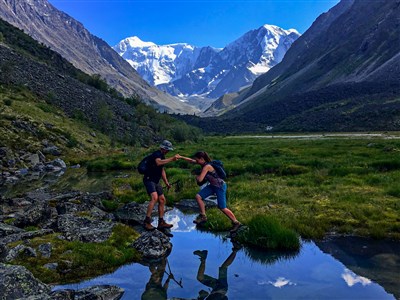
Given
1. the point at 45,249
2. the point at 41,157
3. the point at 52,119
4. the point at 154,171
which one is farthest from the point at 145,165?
the point at 52,119

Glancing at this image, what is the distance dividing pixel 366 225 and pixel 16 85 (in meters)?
62.4

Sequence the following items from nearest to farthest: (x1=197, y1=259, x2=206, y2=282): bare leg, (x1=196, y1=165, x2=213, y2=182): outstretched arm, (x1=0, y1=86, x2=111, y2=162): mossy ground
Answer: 1. (x1=197, y1=259, x2=206, y2=282): bare leg
2. (x1=196, y1=165, x2=213, y2=182): outstretched arm
3. (x1=0, y1=86, x2=111, y2=162): mossy ground

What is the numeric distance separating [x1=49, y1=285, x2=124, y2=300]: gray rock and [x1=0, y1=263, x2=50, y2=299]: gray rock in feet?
1.32

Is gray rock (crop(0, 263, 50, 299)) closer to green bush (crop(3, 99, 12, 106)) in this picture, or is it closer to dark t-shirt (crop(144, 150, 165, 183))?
dark t-shirt (crop(144, 150, 165, 183))

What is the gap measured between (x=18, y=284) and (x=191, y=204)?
12825 mm

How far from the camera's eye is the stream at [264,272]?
30.0 feet

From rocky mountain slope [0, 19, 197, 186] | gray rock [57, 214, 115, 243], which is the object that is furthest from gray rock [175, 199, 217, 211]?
rocky mountain slope [0, 19, 197, 186]

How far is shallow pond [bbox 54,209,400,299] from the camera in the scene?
9148mm

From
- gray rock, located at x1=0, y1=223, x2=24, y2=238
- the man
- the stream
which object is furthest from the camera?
the man

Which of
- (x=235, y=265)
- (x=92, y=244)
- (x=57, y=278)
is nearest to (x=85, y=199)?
(x=92, y=244)

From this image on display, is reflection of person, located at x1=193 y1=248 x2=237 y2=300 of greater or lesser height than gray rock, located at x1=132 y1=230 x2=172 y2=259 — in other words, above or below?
above

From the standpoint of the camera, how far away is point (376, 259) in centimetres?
1131

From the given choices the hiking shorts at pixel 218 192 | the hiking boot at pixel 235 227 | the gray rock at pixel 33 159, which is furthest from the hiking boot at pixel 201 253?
the gray rock at pixel 33 159

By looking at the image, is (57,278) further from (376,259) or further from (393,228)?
(393,228)
